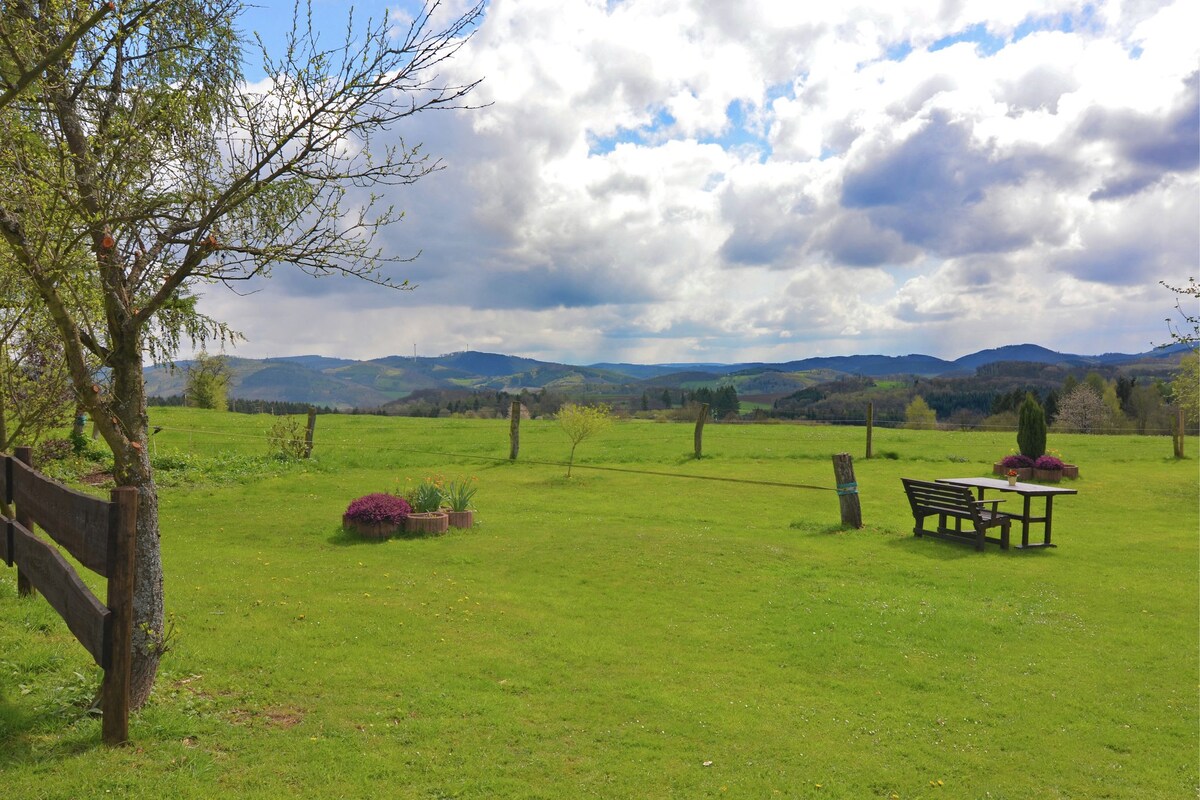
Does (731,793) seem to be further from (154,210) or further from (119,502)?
(154,210)

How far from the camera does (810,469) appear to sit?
2742cm

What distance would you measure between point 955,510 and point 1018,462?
41.7 ft

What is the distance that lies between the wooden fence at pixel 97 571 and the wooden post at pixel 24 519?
91cm

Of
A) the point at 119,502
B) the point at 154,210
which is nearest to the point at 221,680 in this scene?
the point at 119,502

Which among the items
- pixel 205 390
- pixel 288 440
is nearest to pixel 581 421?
pixel 288 440

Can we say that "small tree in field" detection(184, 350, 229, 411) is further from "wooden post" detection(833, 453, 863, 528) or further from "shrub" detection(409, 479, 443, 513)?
"wooden post" detection(833, 453, 863, 528)

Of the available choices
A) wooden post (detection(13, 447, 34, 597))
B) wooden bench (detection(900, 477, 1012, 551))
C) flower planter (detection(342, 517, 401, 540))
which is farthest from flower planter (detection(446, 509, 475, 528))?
wooden bench (detection(900, 477, 1012, 551))

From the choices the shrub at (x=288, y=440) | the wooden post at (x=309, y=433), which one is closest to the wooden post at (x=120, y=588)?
the shrub at (x=288, y=440)

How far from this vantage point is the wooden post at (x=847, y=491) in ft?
52.6

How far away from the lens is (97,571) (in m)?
4.95

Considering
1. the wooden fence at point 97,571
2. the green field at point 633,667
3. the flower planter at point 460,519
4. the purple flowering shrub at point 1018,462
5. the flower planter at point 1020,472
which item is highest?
the wooden fence at point 97,571

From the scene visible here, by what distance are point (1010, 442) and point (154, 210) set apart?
38623 millimetres

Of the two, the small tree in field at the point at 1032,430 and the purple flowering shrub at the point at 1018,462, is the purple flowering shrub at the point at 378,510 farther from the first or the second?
the small tree in field at the point at 1032,430

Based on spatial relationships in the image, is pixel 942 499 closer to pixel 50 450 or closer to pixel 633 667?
pixel 633 667
